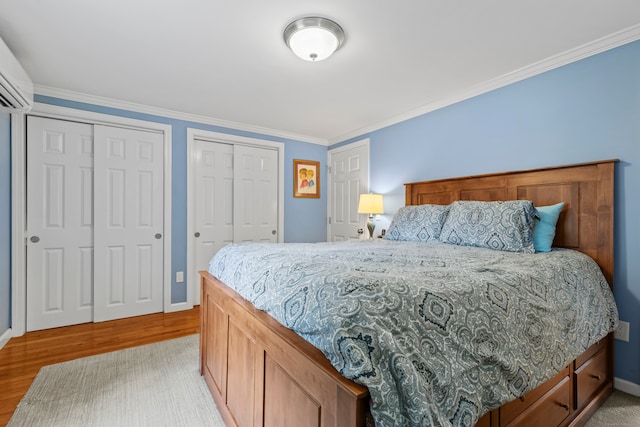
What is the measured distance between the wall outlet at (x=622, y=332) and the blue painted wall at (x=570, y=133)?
0.03 m

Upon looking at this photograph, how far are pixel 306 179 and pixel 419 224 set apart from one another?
7.41 feet

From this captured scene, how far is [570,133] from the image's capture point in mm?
2178

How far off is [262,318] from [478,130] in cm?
264

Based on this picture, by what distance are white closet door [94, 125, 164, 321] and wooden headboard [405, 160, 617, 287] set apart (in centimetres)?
352

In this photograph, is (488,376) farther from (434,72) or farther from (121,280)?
(121,280)

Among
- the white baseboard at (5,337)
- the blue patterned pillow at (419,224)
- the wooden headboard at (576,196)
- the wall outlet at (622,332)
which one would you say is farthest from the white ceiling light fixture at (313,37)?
the white baseboard at (5,337)

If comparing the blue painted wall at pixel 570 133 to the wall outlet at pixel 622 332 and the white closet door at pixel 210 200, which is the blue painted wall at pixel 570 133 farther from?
the white closet door at pixel 210 200

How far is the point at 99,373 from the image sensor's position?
2.08 metres

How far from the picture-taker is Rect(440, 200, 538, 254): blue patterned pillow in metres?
1.95

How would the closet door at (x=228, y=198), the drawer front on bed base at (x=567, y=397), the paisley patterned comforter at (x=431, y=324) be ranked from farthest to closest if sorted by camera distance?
the closet door at (x=228, y=198)
the drawer front on bed base at (x=567, y=397)
the paisley patterned comforter at (x=431, y=324)

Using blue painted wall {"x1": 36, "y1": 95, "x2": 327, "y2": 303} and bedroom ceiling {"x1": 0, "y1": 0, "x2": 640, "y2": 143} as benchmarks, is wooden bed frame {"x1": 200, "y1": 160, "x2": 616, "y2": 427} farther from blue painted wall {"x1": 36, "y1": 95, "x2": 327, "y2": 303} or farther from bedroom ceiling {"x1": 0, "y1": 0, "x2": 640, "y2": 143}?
blue painted wall {"x1": 36, "y1": 95, "x2": 327, "y2": 303}

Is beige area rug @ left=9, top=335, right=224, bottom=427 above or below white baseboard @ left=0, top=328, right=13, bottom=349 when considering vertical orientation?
below

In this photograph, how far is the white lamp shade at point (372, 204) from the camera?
355 centimetres

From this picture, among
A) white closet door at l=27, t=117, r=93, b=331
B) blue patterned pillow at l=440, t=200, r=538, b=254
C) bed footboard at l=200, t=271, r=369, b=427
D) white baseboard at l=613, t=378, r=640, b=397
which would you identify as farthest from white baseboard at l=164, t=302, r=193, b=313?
white baseboard at l=613, t=378, r=640, b=397
